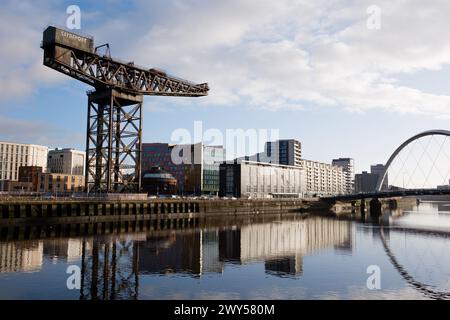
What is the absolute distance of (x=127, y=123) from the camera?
7394cm

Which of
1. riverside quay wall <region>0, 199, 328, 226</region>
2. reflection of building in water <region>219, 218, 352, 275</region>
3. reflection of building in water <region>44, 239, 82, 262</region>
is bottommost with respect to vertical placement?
reflection of building in water <region>219, 218, 352, 275</region>

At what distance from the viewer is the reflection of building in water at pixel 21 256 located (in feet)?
91.8

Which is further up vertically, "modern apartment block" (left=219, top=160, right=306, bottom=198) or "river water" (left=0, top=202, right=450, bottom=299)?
"modern apartment block" (left=219, top=160, right=306, bottom=198)

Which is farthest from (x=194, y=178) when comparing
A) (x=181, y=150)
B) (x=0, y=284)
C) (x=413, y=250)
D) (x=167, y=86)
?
(x=0, y=284)

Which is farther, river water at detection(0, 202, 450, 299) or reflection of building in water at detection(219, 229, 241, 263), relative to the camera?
reflection of building in water at detection(219, 229, 241, 263)

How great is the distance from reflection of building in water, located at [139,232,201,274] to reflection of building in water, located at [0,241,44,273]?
799cm

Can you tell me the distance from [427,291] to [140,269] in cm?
1959

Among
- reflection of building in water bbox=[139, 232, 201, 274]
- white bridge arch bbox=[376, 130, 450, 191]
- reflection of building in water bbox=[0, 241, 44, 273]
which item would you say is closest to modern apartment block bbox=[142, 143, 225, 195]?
white bridge arch bbox=[376, 130, 450, 191]

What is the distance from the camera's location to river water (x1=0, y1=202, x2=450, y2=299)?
23.4 m

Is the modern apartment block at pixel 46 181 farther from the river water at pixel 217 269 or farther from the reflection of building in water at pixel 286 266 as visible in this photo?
the reflection of building in water at pixel 286 266

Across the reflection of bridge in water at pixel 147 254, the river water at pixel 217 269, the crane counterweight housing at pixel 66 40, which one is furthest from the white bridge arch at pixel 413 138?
the crane counterweight housing at pixel 66 40

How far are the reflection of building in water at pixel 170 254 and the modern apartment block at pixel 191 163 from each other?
100634 millimetres

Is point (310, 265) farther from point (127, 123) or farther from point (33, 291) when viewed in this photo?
point (127, 123)

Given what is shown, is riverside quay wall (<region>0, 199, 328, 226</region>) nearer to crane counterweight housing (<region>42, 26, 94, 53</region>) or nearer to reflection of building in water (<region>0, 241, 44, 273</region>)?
reflection of building in water (<region>0, 241, 44, 273</region>)
